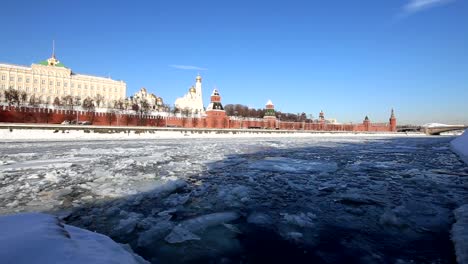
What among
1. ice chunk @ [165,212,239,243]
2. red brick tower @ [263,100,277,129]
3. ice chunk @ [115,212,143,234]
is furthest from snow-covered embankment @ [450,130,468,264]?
red brick tower @ [263,100,277,129]

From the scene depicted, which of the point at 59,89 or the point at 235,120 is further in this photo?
the point at 59,89

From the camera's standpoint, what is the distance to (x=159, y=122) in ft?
162

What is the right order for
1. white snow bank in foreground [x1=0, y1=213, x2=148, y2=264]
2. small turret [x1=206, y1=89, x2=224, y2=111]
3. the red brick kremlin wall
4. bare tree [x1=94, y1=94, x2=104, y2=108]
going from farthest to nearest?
bare tree [x1=94, y1=94, x2=104, y2=108]
small turret [x1=206, y1=89, x2=224, y2=111]
the red brick kremlin wall
white snow bank in foreground [x1=0, y1=213, x2=148, y2=264]

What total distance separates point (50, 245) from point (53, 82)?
237 feet

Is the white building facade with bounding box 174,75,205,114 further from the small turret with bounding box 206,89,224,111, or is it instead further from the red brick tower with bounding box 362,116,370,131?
the red brick tower with bounding box 362,116,370,131

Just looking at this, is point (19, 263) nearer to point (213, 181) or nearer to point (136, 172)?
point (213, 181)

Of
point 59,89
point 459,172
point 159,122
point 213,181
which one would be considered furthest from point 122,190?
point 59,89

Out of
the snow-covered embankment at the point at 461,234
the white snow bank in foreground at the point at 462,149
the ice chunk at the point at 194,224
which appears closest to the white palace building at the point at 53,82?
the white snow bank in foreground at the point at 462,149

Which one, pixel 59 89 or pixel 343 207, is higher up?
pixel 59 89

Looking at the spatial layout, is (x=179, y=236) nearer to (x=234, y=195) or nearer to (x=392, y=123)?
(x=234, y=195)

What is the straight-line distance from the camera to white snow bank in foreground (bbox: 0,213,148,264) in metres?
2.53

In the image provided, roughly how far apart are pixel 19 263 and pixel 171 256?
4.74 feet

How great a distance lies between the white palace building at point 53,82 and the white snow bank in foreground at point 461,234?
62.9m

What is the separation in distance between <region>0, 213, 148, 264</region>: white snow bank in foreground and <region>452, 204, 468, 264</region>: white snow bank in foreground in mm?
3266
